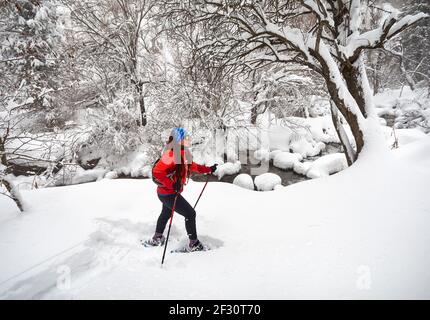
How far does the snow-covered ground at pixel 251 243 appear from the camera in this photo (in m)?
2.53

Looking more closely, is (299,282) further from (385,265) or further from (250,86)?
(250,86)

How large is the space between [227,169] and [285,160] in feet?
9.72

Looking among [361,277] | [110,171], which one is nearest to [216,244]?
[361,277]

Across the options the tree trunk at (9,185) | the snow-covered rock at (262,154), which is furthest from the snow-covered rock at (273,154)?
the tree trunk at (9,185)

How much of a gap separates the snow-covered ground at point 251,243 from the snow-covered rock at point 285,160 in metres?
7.20

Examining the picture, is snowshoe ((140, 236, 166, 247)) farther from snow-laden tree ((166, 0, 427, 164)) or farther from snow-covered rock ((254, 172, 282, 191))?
snow-covered rock ((254, 172, 282, 191))

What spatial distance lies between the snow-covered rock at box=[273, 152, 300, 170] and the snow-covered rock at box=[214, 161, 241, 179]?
6.87ft

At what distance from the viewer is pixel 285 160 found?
41.6ft

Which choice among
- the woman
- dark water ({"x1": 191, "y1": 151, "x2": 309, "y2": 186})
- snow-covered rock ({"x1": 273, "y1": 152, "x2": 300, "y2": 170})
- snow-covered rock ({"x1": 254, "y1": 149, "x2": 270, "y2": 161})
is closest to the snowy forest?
the woman

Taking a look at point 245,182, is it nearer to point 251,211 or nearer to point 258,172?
point 258,172

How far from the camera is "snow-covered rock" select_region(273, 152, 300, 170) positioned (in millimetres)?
12562

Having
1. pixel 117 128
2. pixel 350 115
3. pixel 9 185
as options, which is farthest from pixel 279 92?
pixel 9 185

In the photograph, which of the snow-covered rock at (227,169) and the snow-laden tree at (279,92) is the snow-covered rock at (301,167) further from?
the snow-laden tree at (279,92)
